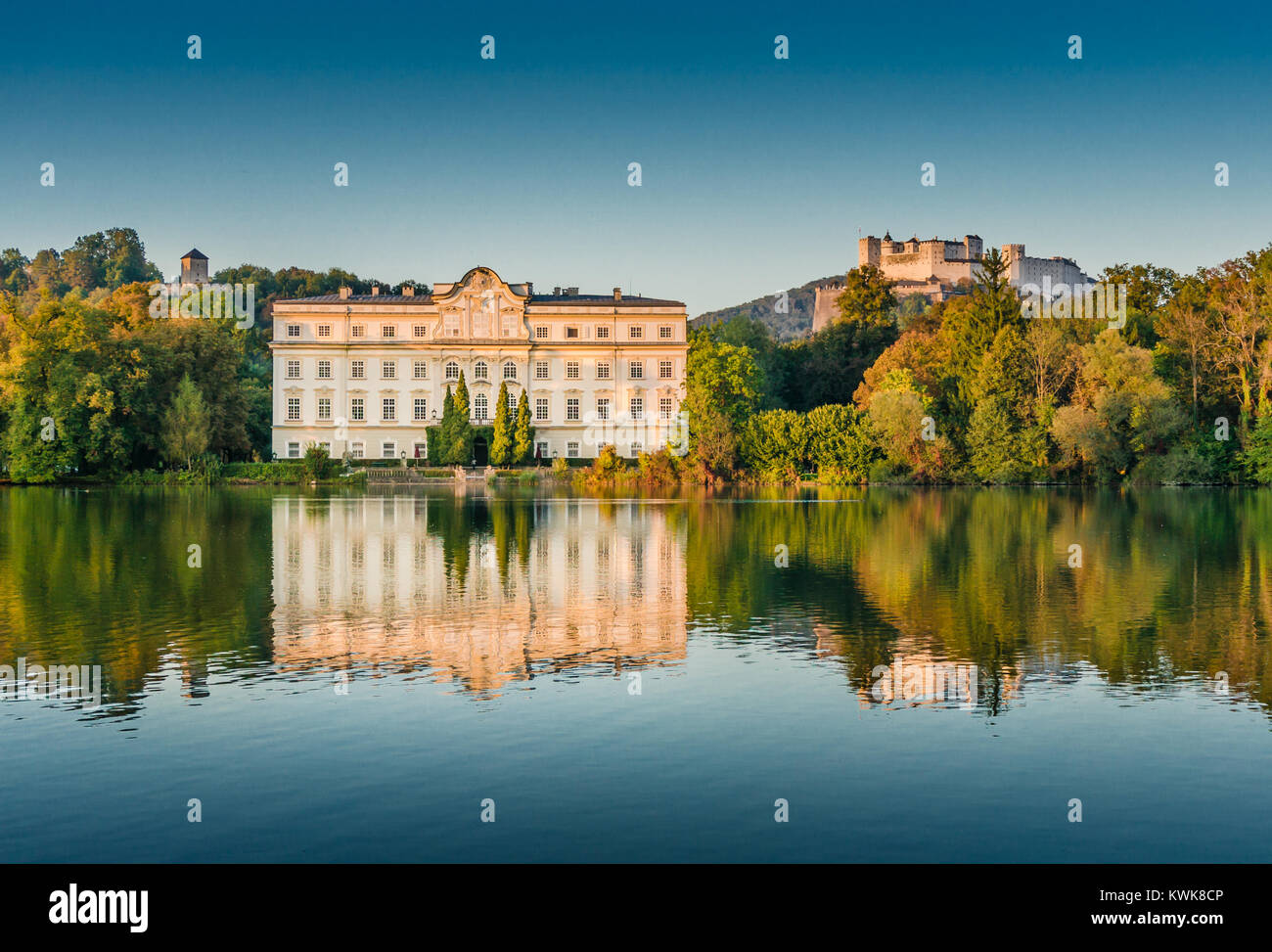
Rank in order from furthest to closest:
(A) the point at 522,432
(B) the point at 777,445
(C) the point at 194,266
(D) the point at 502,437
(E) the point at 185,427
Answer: (C) the point at 194,266 → (A) the point at 522,432 → (D) the point at 502,437 → (B) the point at 777,445 → (E) the point at 185,427

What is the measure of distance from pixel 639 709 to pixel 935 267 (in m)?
139

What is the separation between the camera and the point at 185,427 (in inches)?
2297

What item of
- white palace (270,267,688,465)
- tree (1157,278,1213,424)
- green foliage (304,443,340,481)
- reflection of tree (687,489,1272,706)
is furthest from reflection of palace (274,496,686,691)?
white palace (270,267,688,465)

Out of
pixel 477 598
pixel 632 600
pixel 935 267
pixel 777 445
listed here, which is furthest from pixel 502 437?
pixel 935 267

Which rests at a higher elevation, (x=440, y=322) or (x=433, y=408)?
(x=440, y=322)

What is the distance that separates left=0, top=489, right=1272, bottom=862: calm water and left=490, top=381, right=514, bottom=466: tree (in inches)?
2012

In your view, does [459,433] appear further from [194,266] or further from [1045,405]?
[194,266]

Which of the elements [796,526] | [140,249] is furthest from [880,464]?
[140,249]

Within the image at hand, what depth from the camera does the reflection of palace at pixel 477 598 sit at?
12867 millimetres
